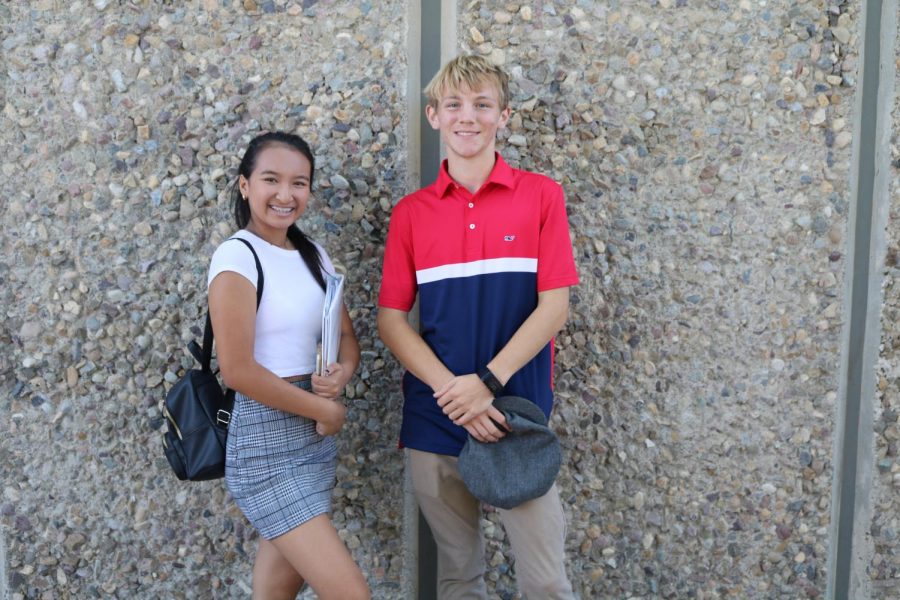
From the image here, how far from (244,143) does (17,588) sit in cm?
180

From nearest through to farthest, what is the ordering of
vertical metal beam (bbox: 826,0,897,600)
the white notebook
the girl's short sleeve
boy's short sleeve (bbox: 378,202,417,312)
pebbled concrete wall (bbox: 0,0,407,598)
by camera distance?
the girl's short sleeve → the white notebook → boy's short sleeve (bbox: 378,202,417,312) → pebbled concrete wall (bbox: 0,0,407,598) → vertical metal beam (bbox: 826,0,897,600)

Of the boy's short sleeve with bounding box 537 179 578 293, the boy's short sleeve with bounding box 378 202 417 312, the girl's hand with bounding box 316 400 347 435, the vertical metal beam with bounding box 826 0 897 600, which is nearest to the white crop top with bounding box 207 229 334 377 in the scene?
the girl's hand with bounding box 316 400 347 435

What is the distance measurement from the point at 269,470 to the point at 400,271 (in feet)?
2.23

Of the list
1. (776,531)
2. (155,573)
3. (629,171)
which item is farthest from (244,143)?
(776,531)

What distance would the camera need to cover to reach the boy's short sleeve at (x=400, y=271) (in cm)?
216

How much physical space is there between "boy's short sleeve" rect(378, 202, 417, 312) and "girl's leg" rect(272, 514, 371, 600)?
26.0 inches

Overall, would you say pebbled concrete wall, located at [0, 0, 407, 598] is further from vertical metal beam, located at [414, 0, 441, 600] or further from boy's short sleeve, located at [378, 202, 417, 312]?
boy's short sleeve, located at [378, 202, 417, 312]

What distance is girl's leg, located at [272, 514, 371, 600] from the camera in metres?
1.83

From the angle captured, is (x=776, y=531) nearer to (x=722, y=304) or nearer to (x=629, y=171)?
(x=722, y=304)

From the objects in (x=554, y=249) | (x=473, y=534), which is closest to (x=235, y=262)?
(x=554, y=249)

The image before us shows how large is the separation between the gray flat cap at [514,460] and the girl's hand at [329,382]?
0.40 meters

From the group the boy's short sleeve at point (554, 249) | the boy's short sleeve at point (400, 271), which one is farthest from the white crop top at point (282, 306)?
the boy's short sleeve at point (554, 249)

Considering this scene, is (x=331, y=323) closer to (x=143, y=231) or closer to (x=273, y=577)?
(x=273, y=577)

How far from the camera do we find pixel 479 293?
2066 millimetres
